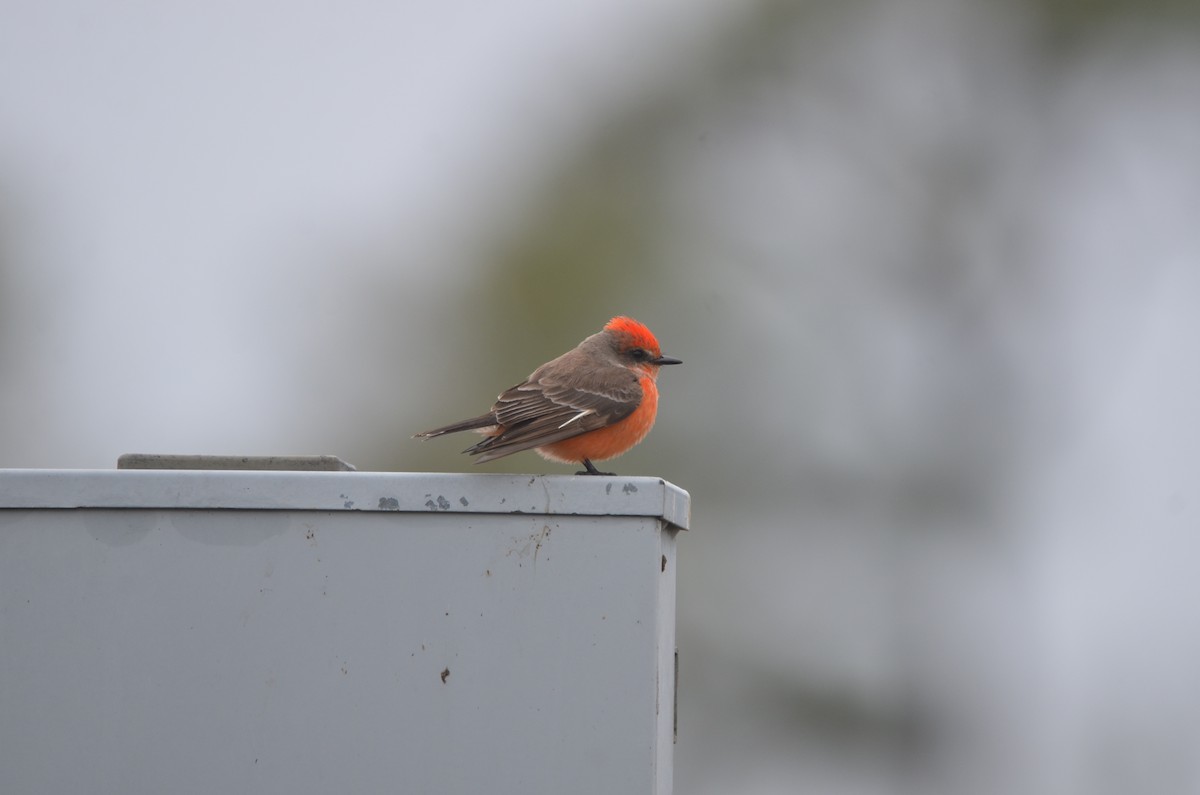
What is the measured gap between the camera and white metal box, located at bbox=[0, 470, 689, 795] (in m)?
3.40

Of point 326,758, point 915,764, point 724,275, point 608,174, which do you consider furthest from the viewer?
point 608,174

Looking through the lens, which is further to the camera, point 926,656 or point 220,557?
point 926,656

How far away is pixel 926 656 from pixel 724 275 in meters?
6.05

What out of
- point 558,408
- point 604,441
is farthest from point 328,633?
point 604,441

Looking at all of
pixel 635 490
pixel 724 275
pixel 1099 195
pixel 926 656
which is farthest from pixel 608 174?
pixel 635 490

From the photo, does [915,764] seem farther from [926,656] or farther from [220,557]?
[220,557]

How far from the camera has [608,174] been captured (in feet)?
77.7

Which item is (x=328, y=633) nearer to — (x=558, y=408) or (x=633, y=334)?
(x=558, y=408)

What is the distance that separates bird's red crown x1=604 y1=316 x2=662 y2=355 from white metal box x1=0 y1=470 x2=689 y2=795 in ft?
9.77

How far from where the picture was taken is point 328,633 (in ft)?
11.3

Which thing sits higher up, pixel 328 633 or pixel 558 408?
pixel 558 408

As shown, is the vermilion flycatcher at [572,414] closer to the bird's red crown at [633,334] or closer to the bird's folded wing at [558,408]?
the bird's folded wing at [558,408]

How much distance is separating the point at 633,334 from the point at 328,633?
3256mm

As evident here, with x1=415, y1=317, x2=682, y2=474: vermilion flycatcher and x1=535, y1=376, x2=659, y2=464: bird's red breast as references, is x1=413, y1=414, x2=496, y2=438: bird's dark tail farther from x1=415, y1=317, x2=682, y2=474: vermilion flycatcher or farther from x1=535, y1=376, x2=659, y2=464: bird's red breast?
x1=535, y1=376, x2=659, y2=464: bird's red breast
